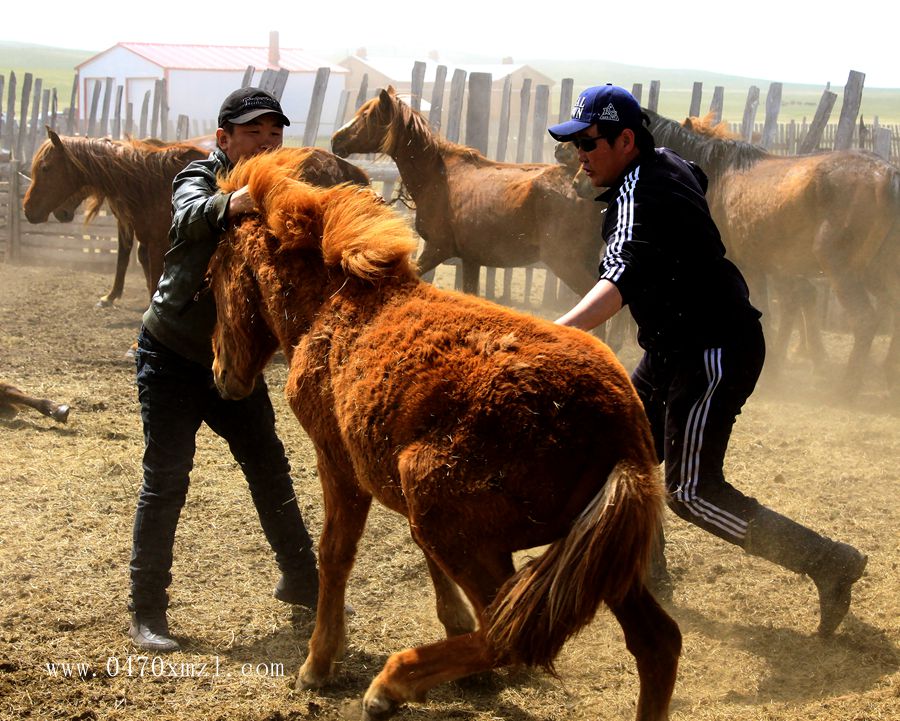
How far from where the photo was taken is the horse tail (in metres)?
2.39

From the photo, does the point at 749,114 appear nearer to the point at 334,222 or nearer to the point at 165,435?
the point at 334,222

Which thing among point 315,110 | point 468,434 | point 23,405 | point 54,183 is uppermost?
point 315,110

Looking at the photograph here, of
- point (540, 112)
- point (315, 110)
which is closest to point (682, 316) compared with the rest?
point (540, 112)

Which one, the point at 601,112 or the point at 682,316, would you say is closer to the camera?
the point at 601,112

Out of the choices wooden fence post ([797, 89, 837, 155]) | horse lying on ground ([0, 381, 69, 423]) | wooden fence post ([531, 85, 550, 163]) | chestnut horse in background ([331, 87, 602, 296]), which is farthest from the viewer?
wooden fence post ([531, 85, 550, 163])

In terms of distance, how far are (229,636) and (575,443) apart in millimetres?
2038

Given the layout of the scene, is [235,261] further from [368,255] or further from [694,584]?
[694,584]

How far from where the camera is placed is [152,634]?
11.8ft

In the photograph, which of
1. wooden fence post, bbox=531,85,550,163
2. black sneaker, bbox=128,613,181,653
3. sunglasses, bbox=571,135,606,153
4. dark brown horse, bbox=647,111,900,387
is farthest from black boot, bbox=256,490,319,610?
wooden fence post, bbox=531,85,550,163

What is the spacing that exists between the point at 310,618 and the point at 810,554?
7.01 feet

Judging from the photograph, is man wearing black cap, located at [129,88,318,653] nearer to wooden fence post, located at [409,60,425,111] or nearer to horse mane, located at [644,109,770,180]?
horse mane, located at [644,109,770,180]

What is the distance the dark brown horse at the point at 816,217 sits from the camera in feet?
26.4

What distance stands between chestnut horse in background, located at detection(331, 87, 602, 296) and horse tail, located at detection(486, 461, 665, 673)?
6.32 meters

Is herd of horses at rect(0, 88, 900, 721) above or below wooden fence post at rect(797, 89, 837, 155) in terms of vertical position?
below
